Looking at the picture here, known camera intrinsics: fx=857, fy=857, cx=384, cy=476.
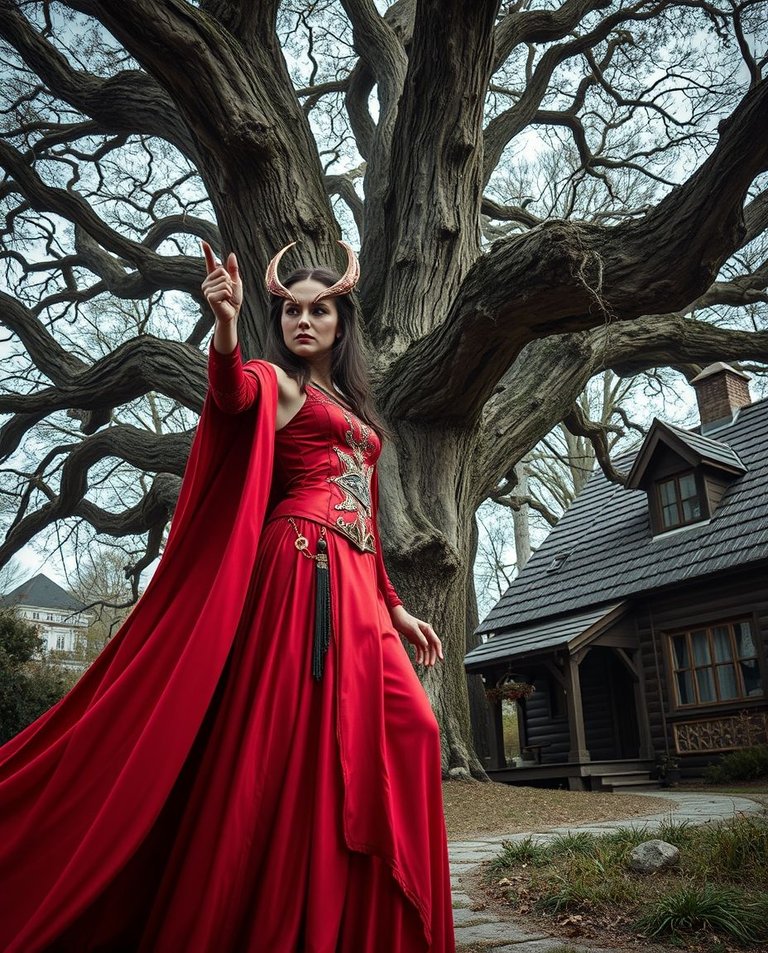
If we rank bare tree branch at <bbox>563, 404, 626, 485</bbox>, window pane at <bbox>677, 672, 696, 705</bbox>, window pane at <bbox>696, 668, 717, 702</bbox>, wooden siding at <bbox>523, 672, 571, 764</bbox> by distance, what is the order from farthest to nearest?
wooden siding at <bbox>523, 672, 571, 764</bbox> → window pane at <bbox>677, 672, 696, 705</bbox> → window pane at <bbox>696, 668, 717, 702</bbox> → bare tree branch at <bbox>563, 404, 626, 485</bbox>

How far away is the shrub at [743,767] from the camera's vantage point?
34.0 ft

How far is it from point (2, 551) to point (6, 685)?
1583 mm

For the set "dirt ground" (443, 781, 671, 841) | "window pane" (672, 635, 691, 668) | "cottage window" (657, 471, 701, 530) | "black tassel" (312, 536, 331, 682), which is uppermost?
"cottage window" (657, 471, 701, 530)

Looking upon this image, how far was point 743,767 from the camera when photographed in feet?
34.3

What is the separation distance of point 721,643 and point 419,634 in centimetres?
1076

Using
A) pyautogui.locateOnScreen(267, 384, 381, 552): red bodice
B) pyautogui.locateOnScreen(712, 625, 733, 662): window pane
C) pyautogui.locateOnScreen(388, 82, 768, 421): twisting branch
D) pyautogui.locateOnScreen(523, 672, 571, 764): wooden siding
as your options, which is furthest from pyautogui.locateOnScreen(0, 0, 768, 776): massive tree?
pyautogui.locateOnScreen(523, 672, 571, 764): wooden siding

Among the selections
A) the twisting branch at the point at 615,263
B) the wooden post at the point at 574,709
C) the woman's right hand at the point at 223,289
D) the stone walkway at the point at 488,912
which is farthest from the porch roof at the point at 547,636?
the woman's right hand at the point at 223,289

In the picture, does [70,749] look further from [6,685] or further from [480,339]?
[6,685]

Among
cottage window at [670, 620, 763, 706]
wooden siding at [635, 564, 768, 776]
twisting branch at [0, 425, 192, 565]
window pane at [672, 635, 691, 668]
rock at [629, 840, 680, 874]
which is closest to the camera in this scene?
rock at [629, 840, 680, 874]

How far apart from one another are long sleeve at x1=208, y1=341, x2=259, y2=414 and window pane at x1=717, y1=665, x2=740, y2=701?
1127 cm

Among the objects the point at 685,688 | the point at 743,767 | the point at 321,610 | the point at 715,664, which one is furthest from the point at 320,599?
the point at 685,688

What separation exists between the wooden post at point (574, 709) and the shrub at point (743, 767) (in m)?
1.99

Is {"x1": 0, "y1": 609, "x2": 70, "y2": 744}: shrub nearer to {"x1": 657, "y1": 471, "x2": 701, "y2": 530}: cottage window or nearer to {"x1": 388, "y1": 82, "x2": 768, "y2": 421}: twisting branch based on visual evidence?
{"x1": 388, "y1": 82, "x2": 768, "y2": 421}: twisting branch

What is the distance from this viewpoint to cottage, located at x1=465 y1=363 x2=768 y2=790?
12.0m
